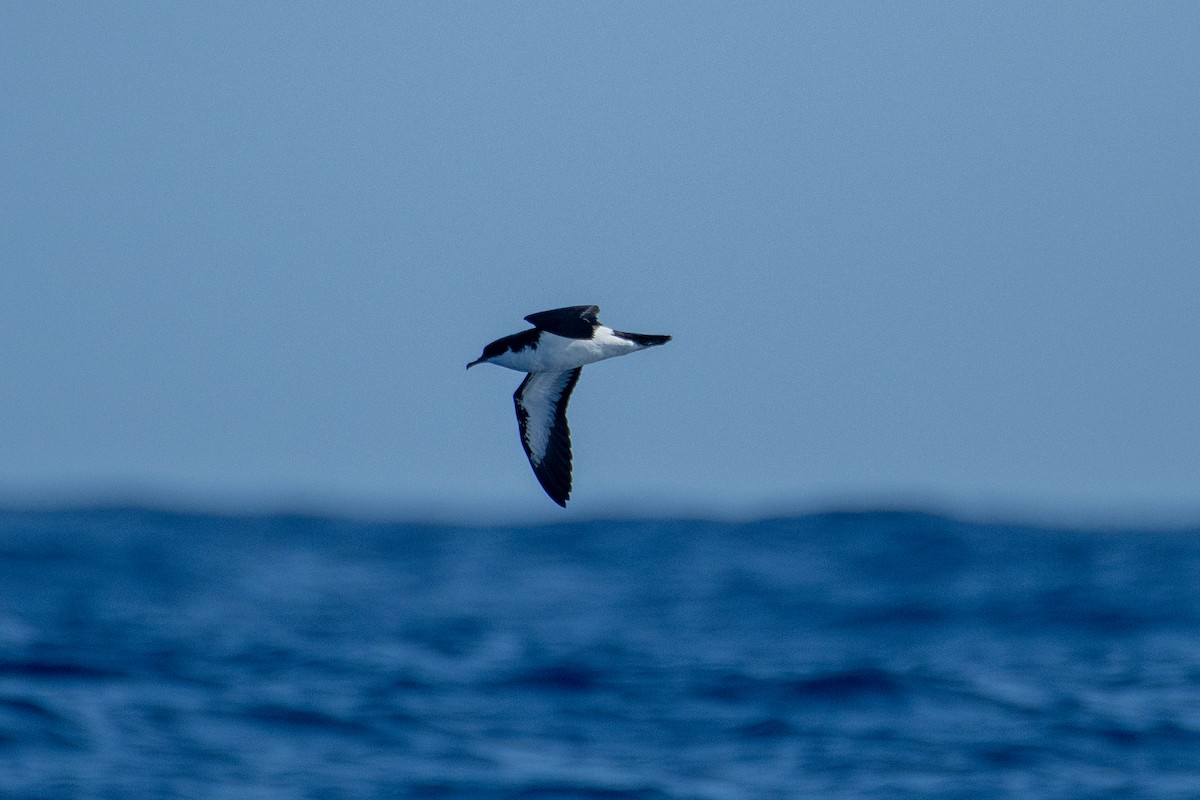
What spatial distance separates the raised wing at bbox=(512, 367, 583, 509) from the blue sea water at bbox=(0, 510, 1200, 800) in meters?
5.22

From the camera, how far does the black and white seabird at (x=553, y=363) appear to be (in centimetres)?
985

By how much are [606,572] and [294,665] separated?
53.2ft

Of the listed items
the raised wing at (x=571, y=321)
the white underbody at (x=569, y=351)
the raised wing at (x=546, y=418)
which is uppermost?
the raised wing at (x=571, y=321)

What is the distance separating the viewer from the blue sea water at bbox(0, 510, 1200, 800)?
15914mm

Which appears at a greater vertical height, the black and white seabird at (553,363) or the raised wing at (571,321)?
the raised wing at (571,321)

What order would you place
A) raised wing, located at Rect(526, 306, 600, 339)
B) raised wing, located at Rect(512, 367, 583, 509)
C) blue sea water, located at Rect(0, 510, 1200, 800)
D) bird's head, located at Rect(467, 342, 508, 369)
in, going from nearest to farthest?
1. raised wing, located at Rect(526, 306, 600, 339)
2. bird's head, located at Rect(467, 342, 508, 369)
3. raised wing, located at Rect(512, 367, 583, 509)
4. blue sea water, located at Rect(0, 510, 1200, 800)

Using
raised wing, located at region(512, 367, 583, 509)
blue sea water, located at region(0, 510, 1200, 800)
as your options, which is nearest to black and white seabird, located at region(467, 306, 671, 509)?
raised wing, located at region(512, 367, 583, 509)

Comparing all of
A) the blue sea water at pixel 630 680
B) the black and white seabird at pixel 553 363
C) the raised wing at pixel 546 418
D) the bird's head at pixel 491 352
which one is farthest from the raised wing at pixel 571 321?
the blue sea water at pixel 630 680

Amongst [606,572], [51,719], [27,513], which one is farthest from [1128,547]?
[27,513]

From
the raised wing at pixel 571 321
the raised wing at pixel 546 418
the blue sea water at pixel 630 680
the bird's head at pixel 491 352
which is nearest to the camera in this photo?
the raised wing at pixel 571 321

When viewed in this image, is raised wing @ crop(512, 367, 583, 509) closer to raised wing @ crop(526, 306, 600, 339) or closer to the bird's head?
the bird's head

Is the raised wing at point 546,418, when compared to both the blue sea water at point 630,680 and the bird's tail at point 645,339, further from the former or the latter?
the blue sea water at point 630,680

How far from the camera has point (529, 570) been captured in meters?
38.8

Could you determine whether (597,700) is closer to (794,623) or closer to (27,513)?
(794,623)
